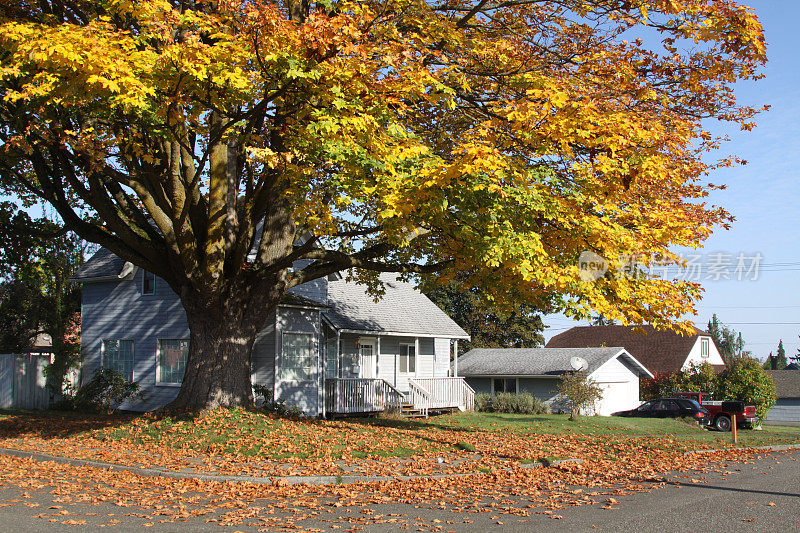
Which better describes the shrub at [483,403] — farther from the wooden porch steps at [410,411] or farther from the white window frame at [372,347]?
the white window frame at [372,347]

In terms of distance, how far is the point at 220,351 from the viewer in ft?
52.9

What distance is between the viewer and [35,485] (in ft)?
34.8

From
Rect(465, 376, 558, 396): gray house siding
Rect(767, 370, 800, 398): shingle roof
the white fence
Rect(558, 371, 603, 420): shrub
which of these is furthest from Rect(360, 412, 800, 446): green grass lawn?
Rect(767, 370, 800, 398): shingle roof

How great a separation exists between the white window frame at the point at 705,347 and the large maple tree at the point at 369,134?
4486 centimetres

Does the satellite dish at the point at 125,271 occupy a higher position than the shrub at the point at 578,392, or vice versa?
the satellite dish at the point at 125,271

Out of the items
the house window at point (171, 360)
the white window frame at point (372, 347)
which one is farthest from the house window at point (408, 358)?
the house window at point (171, 360)

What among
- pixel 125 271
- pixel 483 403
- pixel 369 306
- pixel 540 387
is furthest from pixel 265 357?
pixel 540 387

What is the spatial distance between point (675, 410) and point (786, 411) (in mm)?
32991

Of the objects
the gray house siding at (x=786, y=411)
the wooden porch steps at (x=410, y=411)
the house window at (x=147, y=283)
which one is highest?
the house window at (x=147, y=283)

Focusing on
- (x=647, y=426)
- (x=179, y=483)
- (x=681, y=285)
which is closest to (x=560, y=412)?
(x=647, y=426)

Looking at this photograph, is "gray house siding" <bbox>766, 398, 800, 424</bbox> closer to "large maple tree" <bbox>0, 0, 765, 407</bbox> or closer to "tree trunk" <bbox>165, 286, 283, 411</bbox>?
"large maple tree" <bbox>0, 0, 765, 407</bbox>

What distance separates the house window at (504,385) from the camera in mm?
41156

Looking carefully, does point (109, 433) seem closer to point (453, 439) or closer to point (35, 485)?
point (35, 485)

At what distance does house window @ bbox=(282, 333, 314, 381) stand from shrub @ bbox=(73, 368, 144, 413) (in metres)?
5.52
